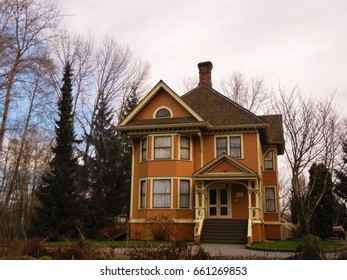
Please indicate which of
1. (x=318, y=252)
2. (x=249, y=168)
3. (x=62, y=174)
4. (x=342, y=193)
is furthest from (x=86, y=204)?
(x=342, y=193)

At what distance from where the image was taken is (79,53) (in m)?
35.7

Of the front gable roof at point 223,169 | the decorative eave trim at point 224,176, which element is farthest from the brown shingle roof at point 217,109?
the decorative eave trim at point 224,176

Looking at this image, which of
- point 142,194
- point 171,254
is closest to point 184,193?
point 142,194

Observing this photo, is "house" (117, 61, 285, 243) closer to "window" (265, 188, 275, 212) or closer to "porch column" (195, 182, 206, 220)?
"porch column" (195, 182, 206, 220)

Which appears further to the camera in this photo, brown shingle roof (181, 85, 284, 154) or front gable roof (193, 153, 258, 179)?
brown shingle roof (181, 85, 284, 154)

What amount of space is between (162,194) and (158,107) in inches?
215

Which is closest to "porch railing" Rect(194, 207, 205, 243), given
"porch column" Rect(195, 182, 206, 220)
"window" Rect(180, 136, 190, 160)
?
"porch column" Rect(195, 182, 206, 220)

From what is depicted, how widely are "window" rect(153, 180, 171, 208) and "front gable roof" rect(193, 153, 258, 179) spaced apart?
1.96 m

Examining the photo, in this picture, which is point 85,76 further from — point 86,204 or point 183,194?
point 183,194

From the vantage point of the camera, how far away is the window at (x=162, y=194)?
21.8 metres

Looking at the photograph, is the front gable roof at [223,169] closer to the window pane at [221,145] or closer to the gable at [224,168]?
the gable at [224,168]

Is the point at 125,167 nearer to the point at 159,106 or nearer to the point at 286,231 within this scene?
the point at 159,106

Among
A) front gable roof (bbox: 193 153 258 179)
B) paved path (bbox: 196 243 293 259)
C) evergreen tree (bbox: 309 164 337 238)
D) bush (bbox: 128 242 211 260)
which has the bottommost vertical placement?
paved path (bbox: 196 243 293 259)

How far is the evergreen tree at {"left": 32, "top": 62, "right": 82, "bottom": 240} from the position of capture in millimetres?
23141
